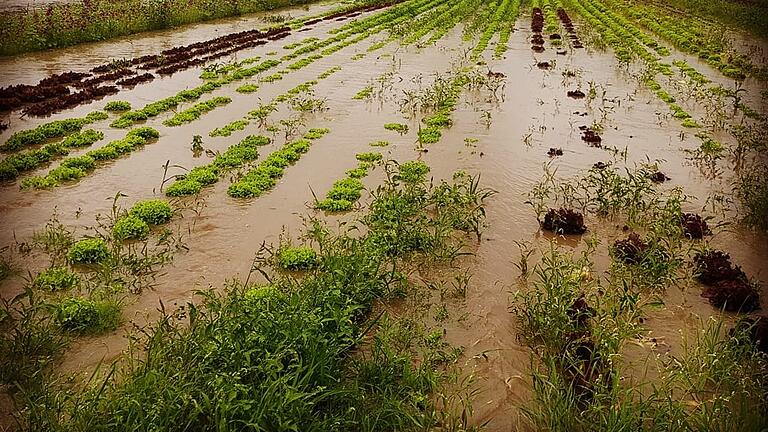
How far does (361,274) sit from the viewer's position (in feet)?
18.8

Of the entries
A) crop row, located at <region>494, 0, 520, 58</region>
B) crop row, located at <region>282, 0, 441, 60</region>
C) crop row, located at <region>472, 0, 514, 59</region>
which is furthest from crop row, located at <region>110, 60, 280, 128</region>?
crop row, located at <region>494, 0, 520, 58</region>

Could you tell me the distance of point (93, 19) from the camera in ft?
64.2

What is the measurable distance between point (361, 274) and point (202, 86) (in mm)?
9675

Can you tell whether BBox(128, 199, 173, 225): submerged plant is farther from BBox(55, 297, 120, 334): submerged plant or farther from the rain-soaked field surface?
BBox(55, 297, 120, 334): submerged plant

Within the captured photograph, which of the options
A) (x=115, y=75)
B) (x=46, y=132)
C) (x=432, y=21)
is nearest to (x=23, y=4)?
(x=115, y=75)

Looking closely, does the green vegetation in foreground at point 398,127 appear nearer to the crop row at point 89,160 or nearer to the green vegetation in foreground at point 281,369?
the crop row at point 89,160

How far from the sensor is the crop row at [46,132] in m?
9.41

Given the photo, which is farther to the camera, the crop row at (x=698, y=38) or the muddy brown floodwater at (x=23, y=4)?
the muddy brown floodwater at (x=23, y=4)

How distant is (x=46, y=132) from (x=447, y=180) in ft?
24.7

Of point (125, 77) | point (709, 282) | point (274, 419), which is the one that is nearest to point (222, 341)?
point (274, 419)

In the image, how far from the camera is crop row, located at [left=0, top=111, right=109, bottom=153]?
9410 millimetres

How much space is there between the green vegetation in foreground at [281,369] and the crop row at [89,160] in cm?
391

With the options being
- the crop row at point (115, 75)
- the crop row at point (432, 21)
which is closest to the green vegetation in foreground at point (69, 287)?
the crop row at point (115, 75)

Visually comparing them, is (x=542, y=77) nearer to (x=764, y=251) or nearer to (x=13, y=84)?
(x=764, y=251)
